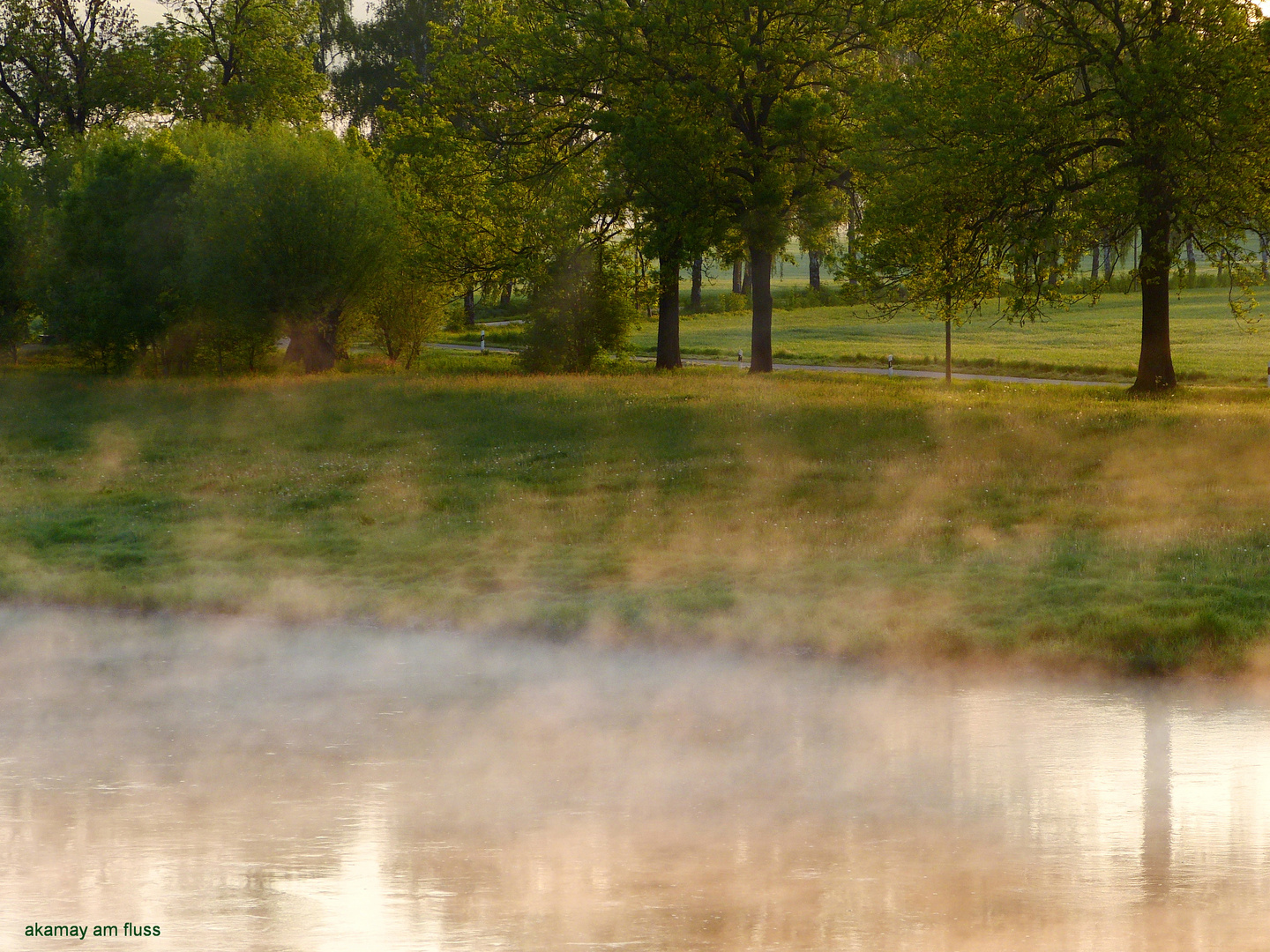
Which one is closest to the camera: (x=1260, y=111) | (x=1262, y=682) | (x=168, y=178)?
(x=1262, y=682)

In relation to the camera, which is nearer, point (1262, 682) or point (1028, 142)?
point (1262, 682)

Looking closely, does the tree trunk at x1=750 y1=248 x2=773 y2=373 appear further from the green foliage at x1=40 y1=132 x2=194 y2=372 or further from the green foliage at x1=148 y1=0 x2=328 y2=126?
the green foliage at x1=148 y1=0 x2=328 y2=126

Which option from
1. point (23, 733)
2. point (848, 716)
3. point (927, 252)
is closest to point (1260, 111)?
point (927, 252)

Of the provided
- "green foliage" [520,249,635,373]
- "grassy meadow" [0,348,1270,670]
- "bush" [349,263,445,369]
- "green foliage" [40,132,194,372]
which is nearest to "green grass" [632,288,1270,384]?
"green foliage" [520,249,635,373]

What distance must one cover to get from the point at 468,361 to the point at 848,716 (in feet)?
134

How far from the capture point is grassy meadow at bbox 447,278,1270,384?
47.2 m

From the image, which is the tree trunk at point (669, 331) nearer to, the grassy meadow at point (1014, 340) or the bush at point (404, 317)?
the grassy meadow at point (1014, 340)

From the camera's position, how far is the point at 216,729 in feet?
30.9

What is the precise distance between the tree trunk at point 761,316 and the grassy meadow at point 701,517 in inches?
335

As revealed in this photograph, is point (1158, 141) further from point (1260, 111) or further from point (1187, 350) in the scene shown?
point (1187, 350)

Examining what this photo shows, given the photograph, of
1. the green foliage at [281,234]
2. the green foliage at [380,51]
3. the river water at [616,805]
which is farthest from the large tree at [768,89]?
the green foliage at [380,51]

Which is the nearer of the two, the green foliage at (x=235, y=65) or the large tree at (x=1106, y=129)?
the large tree at (x=1106, y=129)

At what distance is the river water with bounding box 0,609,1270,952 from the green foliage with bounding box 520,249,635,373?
100 feet

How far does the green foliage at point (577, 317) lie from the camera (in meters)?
41.3
